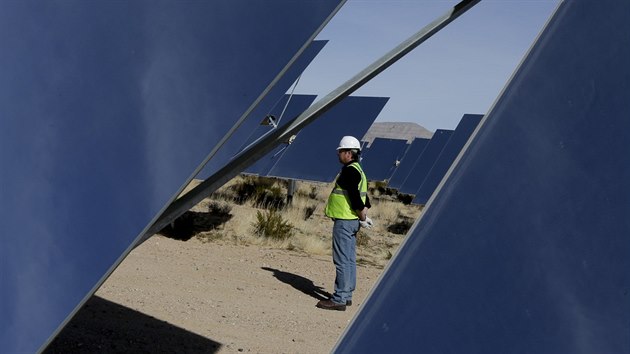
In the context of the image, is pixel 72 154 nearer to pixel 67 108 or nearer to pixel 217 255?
pixel 67 108

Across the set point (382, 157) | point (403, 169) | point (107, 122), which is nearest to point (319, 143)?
point (403, 169)

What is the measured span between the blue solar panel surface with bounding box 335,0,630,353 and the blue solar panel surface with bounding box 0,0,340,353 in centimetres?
69

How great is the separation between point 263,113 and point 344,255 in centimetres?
230

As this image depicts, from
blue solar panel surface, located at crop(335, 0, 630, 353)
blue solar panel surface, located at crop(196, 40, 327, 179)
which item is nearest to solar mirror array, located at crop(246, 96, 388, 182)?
blue solar panel surface, located at crop(196, 40, 327, 179)

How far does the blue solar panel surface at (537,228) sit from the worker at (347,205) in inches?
242

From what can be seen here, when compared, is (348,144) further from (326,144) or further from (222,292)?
(326,144)

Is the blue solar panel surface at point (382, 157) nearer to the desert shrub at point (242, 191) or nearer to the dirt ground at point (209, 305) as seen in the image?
the desert shrub at point (242, 191)

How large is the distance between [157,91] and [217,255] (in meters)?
9.24

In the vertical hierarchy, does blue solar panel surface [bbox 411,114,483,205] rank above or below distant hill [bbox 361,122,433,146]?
below

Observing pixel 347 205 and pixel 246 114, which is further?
pixel 347 205

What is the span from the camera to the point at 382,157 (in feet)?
96.6

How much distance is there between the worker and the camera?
26.2 ft

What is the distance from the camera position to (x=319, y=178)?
17891 millimetres

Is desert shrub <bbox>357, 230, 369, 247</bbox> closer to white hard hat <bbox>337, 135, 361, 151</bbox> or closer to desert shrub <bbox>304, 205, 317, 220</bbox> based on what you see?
desert shrub <bbox>304, 205, 317, 220</bbox>
